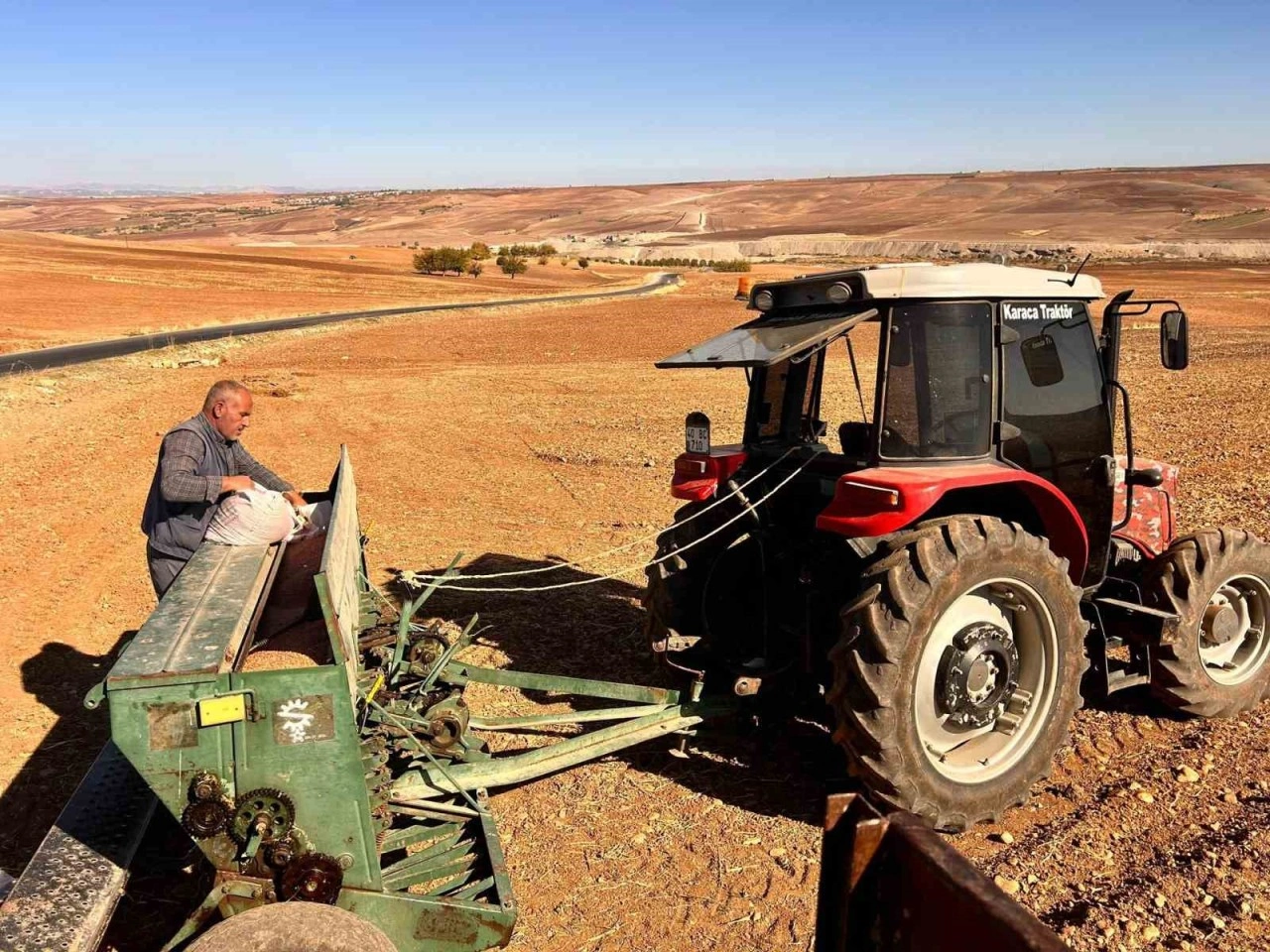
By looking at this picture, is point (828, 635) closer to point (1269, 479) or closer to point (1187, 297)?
point (1269, 479)

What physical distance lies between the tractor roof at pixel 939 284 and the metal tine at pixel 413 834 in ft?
8.97

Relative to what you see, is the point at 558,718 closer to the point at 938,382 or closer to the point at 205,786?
the point at 205,786

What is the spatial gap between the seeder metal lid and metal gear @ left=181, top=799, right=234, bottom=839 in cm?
A: 232

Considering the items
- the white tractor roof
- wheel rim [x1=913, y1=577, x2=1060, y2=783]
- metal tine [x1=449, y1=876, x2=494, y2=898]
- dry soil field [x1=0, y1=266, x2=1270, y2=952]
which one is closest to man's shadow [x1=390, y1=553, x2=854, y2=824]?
dry soil field [x1=0, y1=266, x2=1270, y2=952]

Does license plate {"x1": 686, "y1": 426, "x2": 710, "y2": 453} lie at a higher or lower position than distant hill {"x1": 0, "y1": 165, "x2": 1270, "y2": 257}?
lower

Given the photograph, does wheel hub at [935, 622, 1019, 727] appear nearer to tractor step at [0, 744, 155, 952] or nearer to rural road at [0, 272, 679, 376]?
tractor step at [0, 744, 155, 952]

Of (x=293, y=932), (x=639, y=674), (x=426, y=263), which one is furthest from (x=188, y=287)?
(x=293, y=932)

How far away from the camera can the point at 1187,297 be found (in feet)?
115

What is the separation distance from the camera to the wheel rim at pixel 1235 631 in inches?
207

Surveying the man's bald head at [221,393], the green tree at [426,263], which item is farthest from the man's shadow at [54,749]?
the green tree at [426,263]

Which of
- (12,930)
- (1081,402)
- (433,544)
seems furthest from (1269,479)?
(12,930)

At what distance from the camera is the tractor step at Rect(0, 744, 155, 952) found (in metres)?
3.06

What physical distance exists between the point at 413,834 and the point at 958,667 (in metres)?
2.41

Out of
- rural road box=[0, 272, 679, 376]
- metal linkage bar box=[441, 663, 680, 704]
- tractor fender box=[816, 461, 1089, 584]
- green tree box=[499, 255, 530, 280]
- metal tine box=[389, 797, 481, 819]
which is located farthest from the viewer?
green tree box=[499, 255, 530, 280]
